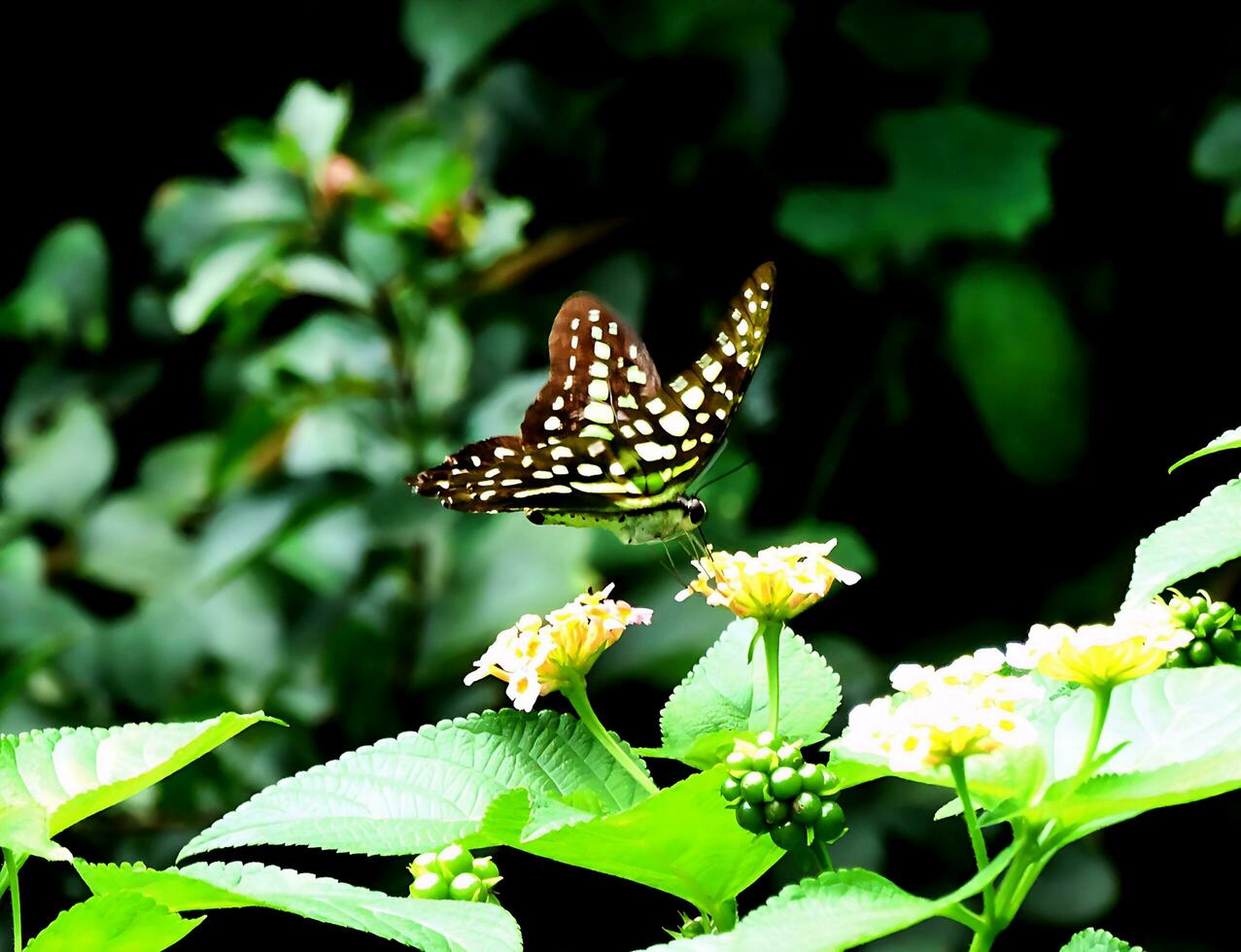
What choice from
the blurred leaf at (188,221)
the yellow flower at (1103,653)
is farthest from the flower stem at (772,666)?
the blurred leaf at (188,221)

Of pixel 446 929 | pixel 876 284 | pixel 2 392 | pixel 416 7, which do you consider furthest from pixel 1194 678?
pixel 2 392

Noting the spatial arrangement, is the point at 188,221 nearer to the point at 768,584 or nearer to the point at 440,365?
the point at 440,365

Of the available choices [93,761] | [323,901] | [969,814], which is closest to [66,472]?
[93,761]

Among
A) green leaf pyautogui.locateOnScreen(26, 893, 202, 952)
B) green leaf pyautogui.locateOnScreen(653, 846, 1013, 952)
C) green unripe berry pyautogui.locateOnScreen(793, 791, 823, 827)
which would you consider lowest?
green leaf pyautogui.locateOnScreen(653, 846, 1013, 952)

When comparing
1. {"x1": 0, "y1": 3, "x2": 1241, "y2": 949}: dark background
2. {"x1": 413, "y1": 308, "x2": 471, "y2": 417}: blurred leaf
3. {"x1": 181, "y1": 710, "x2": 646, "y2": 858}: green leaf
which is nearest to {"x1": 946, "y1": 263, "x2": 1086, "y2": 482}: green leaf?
{"x1": 0, "y1": 3, "x2": 1241, "y2": 949}: dark background

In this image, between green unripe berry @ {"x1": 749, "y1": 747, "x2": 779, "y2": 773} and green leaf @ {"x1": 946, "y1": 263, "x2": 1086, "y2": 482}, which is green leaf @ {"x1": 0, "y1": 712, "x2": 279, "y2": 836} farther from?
green leaf @ {"x1": 946, "y1": 263, "x2": 1086, "y2": 482}
